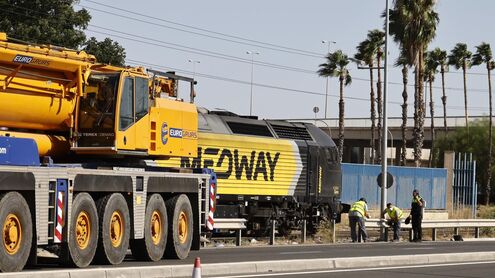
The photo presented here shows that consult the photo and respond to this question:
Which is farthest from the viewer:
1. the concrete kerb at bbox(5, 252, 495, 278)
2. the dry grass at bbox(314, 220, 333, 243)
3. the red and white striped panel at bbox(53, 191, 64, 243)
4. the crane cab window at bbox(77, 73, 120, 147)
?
the dry grass at bbox(314, 220, 333, 243)

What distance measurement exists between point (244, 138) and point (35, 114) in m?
15.4

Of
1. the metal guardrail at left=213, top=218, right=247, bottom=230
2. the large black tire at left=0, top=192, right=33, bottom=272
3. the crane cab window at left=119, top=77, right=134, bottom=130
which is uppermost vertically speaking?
the crane cab window at left=119, top=77, right=134, bottom=130

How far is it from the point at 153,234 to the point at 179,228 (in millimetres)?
991

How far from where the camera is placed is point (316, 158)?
36.9 m

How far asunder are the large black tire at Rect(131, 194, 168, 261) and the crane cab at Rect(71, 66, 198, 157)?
0.97 metres

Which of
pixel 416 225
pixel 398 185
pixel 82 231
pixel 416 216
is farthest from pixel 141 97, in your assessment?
pixel 398 185

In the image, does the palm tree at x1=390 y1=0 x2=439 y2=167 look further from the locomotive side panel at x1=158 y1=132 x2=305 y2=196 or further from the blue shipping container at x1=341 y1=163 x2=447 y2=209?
the locomotive side panel at x1=158 y1=132 x2=305 y2=196

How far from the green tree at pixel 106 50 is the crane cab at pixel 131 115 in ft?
101

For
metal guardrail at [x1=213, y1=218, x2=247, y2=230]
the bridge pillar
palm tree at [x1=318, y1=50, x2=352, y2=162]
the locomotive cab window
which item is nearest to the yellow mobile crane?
metal guardrail at [x1=213, y1=218, x2=247, y2=230]

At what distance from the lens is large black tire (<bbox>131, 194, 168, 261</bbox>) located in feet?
66.4

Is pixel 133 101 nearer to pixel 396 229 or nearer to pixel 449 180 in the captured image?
pixel 396 229

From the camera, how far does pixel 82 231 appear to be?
1809 cm

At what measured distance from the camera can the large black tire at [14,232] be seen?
1600 centimetres

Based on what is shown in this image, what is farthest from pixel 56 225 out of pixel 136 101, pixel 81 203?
pixel 136 101
